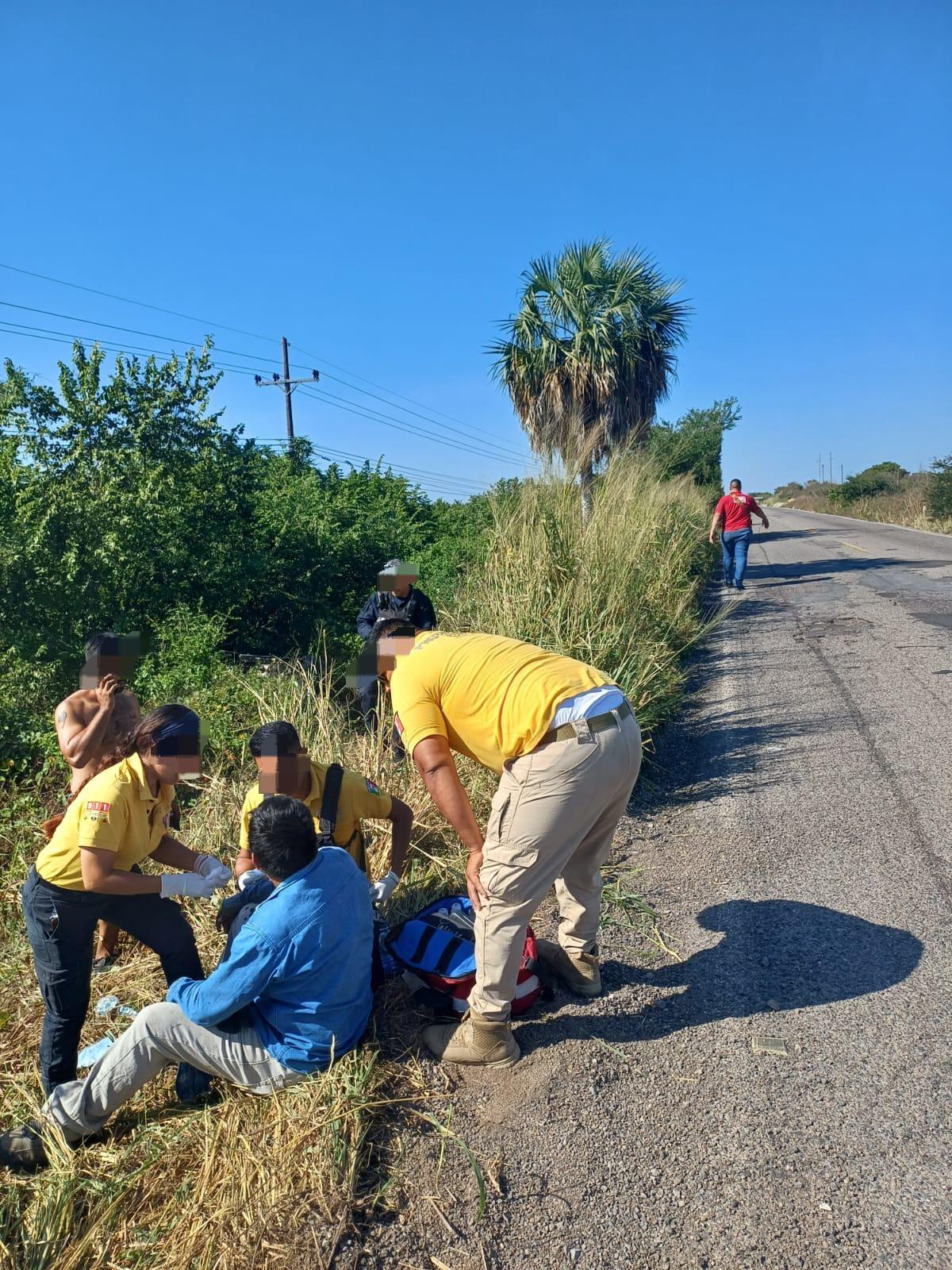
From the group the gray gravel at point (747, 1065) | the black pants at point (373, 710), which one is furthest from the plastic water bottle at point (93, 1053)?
the black pants at point (373, 710)

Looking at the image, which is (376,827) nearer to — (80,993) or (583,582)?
(80,993)

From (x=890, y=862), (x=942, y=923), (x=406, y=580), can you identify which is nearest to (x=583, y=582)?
(x=406, y=580)

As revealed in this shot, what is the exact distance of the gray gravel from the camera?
2199 millimetres

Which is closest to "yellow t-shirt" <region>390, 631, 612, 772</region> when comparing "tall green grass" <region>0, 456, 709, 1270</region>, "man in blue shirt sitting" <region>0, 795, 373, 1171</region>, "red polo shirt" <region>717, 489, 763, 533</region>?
"man in blue shirt sitting" <region>0, 795, 373, 1171</region>

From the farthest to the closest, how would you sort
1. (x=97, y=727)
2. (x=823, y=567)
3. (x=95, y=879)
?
1. (x=823, y=567)
2. (x=97, y=727)
3. (x=95, y=879)

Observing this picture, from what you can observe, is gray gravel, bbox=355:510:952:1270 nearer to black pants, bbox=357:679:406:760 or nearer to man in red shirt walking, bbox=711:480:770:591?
black pants, bbox=357:679:406:760

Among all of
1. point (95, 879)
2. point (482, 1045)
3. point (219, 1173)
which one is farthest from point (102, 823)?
point (482, 1045)

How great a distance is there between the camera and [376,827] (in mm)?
4590

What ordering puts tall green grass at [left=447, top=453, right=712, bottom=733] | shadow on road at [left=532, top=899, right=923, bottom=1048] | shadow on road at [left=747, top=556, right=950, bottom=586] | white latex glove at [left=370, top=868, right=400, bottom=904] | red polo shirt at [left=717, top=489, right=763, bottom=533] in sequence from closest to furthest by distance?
shadow on road at [left=532, top=899, right=923, bottom=1048] → white latex glove at [left=370, top=868, right=400, bottom=904] → tall green grass at [left=447, top=453, right=712, bottom=733] → red polo shirt at [left=717, top=489, right=763, bottom=533] → shadow on road at [left=747, top=556, right=950, bottom=586]

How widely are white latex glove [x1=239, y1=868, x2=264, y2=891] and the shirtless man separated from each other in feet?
A: 3.27

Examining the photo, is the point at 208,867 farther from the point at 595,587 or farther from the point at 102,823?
the point at 595,587

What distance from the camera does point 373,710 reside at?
5797 millimetres

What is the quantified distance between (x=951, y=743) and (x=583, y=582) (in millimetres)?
2777

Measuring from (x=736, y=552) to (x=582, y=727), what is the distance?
10.8 metres
